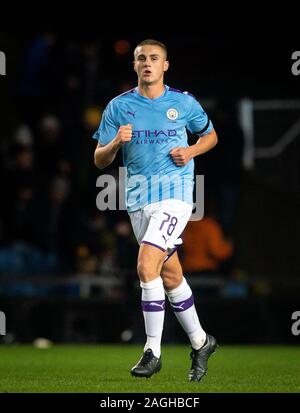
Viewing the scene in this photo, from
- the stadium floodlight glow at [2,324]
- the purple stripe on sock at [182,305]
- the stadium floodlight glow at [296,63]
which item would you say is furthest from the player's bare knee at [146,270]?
the stadium floodlight glow at [296,63]

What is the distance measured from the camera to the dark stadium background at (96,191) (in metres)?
14.9

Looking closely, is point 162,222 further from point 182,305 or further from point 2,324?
point 2,324

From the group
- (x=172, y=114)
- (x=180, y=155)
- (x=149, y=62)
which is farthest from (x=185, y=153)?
(x=149, y=62)

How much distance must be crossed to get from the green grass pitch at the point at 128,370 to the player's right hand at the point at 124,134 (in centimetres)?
178

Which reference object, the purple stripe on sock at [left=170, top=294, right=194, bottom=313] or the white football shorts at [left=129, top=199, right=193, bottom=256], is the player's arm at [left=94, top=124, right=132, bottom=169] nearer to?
the white football shorts at [left=129, top=199, right=193, bottom=256]

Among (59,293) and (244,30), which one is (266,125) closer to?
(244,30)

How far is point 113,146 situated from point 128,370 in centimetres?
221

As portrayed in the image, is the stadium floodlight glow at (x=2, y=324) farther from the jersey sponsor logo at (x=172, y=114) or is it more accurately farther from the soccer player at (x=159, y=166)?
the jersey sponsor logo at (x=172, y=114)

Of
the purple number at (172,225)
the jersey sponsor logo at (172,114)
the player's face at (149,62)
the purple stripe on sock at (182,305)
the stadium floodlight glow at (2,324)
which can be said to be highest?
the player's face at (149,62)

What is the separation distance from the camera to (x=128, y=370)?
983 cm

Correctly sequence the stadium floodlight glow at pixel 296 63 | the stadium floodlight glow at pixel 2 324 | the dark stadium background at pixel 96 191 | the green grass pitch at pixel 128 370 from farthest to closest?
the stadium floodlight glow at pixel 296 63 → the dark stadium background at pixel 96 191 → the stadium floodlight glow at pixel 2 324 → the green grass pitch at pixel 128 370

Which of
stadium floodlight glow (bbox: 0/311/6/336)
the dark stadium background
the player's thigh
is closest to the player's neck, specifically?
the player's thigh

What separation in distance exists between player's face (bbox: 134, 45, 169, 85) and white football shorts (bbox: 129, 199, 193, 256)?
967mm

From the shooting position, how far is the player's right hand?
8.54 m
